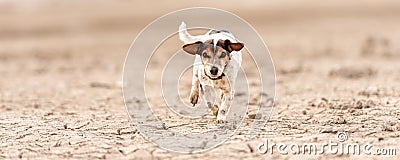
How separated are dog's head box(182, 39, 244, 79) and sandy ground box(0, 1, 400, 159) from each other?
722mm

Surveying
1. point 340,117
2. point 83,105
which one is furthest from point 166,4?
point 340,117

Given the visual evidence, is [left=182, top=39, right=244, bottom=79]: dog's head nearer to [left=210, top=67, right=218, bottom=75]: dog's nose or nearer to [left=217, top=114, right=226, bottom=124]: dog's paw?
[left=210, top=67, right=218, bottom=75]: dog's nose

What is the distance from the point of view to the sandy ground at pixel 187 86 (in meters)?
6.11

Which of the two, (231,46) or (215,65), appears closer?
(215,65)

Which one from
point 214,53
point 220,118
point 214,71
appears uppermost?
point 214,53

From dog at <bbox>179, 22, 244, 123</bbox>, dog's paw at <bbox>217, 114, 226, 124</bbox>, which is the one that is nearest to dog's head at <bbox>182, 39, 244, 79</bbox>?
dog at <bbox>179, 22, 244, 123</bbox>

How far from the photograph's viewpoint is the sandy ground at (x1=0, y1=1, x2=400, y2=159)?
611cm

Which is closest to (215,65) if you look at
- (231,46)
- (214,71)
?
(214,71)

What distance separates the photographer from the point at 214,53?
19.9 ft

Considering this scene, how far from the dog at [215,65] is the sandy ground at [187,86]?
462 mm

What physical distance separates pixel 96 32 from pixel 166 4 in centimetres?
653

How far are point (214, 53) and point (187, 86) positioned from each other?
17.0ft

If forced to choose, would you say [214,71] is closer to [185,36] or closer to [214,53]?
[214,53]

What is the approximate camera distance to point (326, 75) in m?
12.0
